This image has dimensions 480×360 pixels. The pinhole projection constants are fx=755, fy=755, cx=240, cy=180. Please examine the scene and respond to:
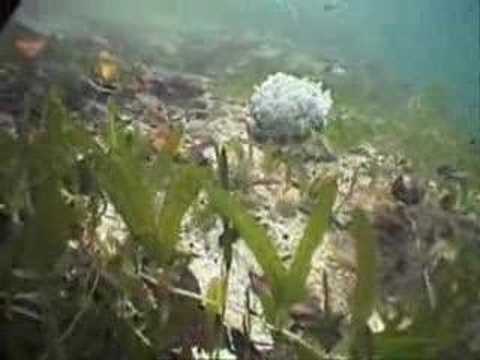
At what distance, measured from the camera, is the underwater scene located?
6.01 ft

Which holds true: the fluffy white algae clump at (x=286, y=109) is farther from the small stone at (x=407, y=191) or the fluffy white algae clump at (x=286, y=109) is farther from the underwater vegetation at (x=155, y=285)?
the underwater vegetation at (x=155, y=285)

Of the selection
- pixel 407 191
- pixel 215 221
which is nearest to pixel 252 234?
pixel 215 221

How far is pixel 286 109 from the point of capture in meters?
4.35

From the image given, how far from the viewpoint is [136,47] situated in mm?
7715

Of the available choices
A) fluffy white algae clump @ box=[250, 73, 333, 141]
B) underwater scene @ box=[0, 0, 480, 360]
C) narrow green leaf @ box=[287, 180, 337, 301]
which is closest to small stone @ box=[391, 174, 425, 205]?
underwater scene @ box=[0, 0, 480, 360]

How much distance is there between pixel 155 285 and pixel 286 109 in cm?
250

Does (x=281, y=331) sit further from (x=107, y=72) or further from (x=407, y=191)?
(x=107, y=72)

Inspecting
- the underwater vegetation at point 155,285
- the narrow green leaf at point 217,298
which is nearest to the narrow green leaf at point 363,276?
the underwater vegetation at point 155,285

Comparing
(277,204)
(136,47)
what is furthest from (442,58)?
(277,204)

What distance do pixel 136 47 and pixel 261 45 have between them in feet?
11.7

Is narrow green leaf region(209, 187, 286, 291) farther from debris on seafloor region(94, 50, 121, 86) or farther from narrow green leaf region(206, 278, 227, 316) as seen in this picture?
debris on seafloor region(94, 50, 121, 86)

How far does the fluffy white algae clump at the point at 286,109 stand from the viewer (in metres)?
4.37

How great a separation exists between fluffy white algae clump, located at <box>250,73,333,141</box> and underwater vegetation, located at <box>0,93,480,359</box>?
88.8 inches

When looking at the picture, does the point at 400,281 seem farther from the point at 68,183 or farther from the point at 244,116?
the point at 244,116
